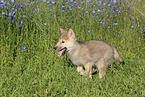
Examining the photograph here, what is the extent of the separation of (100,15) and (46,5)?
176 centimetres

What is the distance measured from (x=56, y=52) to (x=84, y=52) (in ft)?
2.49

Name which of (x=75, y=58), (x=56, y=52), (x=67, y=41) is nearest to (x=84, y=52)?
(x=75, y=58)

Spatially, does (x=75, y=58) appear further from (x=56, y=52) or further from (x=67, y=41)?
(x=56, y=52)

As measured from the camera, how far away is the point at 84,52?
402 centimetres

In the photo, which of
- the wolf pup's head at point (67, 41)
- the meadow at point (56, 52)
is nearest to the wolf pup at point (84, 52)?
the wolf pup's head at point (67, 41)

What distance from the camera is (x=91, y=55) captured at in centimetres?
405

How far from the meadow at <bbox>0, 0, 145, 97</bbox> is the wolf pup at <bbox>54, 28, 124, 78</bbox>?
19cm

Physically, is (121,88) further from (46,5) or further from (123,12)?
(46,5)

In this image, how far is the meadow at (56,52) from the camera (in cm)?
321

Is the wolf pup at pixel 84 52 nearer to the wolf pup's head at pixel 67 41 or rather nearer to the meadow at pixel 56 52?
the wolf pup's head at pixel 67 41

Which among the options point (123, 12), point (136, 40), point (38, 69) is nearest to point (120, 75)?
point (38, 69)

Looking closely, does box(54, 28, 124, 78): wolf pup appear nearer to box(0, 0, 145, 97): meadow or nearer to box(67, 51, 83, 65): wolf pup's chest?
box(67, 51, 83, 65): wolf pup's chest

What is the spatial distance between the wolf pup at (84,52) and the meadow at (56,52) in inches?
7.5

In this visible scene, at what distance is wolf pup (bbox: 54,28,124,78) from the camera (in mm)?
3951
